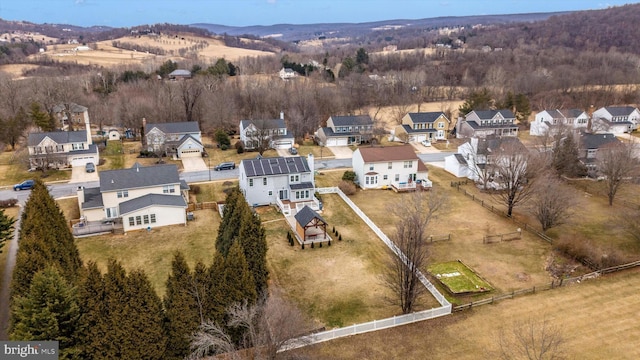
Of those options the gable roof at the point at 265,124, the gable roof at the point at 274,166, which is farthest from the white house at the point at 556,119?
the gable roof at the point at 274,166

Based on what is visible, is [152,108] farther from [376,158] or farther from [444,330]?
[444,330]

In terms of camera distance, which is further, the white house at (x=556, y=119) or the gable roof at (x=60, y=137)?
the white house at (x=556, y=119)

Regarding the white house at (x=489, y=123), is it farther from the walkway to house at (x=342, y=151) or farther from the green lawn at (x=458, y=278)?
the green lawn at (x=458, y=278)

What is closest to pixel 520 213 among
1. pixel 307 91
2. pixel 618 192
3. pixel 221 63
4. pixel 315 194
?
pixel 618 192

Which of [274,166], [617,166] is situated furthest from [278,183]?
[617,166]

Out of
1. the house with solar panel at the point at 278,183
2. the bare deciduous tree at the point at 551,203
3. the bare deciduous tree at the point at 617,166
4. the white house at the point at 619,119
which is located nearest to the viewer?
the bare deciduous tree at the point at 551,203

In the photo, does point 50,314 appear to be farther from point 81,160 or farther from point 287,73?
point 287,73
